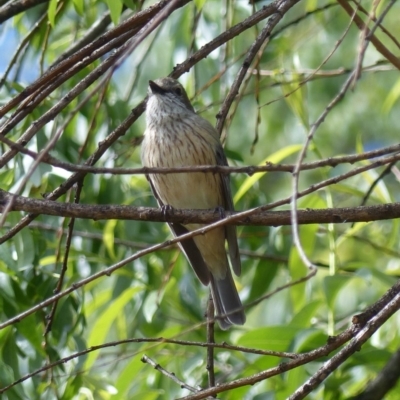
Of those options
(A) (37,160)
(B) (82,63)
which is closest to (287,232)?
(B) (82,63)

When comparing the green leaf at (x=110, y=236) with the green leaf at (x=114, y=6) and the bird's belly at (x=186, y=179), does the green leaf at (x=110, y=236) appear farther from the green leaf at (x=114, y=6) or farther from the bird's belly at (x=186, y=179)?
the green leaf at (x=114, y=6)

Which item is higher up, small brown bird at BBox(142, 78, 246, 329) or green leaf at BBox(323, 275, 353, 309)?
small brown bird at BBox(142, 78, 246, 329)

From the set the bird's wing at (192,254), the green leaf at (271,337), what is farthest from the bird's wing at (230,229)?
the green leaf at (271,337)

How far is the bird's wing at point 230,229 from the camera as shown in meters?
4.47

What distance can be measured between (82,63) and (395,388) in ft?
7.01

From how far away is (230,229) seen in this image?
4570mm

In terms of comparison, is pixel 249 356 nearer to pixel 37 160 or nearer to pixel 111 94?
pixel 111 94

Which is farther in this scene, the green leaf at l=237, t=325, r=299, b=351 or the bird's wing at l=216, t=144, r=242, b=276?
the bird's wing at l=216, t=144, r=242, b=276

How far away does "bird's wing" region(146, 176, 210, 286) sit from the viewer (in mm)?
4598

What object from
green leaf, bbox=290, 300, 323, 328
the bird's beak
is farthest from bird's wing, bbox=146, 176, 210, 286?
green leaf, bbox=290, 300, 323, 328

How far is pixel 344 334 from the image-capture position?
254cm

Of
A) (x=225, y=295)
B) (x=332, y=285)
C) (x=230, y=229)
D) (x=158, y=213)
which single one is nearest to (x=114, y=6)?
(x=158, y=213)

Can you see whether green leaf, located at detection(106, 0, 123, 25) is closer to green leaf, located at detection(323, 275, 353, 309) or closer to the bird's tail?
green leaf, located at detection(323, 275, 353, 309)

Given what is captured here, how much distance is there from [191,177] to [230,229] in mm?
407
